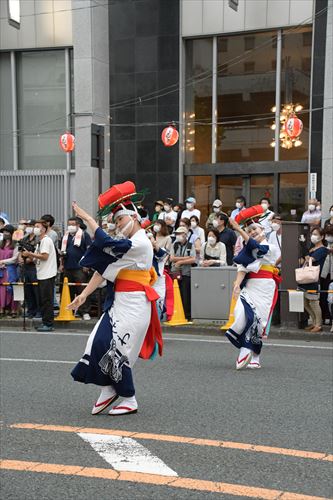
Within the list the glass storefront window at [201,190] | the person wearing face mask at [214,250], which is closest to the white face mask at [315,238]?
the person wearing face mask at [214,250]

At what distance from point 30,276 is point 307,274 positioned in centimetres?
530

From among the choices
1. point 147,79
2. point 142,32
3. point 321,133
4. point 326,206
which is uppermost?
point 142,32

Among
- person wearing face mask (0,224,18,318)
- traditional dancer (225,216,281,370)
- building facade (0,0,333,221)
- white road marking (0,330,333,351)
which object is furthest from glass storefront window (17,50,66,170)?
traditional dancer (225,216,281,370)

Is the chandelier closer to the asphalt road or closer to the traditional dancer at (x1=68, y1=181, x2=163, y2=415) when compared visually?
the asphalt road

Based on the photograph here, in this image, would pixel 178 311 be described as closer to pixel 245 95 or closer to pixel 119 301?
pixel 119 301

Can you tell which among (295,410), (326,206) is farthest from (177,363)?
(326,206)

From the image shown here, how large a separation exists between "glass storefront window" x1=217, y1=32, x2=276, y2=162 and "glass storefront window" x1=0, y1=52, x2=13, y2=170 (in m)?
7.39

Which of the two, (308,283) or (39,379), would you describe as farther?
(308,283)

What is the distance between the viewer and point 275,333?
10352 millimetres

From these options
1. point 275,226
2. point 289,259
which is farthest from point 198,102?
point 289,259

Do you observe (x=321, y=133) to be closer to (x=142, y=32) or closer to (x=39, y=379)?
(x=142, y=32)

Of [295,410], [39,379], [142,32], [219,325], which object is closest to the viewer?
[295,410]

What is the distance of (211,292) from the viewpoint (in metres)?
11.3

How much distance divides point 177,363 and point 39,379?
6.20ft
